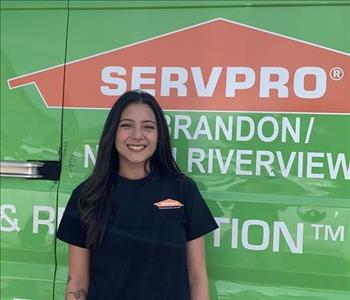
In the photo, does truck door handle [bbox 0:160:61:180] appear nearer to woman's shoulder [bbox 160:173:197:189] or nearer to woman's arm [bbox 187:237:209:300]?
woman's shoulder [bbox 160:173:197:189]

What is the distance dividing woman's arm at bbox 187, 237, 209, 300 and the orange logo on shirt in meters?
0.14

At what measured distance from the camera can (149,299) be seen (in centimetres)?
184

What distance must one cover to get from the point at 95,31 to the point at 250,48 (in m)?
0.63

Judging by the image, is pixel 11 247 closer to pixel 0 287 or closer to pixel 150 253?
pixel 0 287

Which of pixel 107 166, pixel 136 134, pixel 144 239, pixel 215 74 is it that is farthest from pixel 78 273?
pixel 215 74

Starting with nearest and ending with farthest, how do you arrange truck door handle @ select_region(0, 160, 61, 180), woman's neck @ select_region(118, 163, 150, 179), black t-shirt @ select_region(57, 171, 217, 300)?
black t-shirt @ select_region(57, 171, 217, 300), woman's neck @ select_region(118, 163, 150, 179), truck door handle @ select_region(0, 160, 61, 180)

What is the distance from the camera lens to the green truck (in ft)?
6.60

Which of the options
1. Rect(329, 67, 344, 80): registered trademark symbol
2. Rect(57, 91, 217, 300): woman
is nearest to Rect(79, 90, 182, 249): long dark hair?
Rect(57, 91, 217, 300): woman

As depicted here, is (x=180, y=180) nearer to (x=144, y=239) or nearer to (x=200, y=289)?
(x=144, y=239)

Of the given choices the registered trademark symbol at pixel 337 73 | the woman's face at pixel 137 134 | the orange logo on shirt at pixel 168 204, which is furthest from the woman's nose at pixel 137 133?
the registered trademark symbol at pixel 337 73

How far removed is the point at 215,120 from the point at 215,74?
0.18 metres

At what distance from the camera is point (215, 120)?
2102mm

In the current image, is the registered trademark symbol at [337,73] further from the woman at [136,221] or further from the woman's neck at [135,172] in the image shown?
the woman's neck at [135,172]

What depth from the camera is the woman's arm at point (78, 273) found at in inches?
75.5
